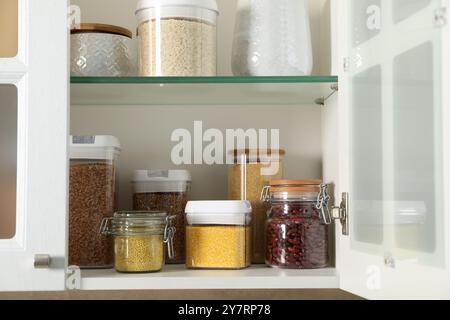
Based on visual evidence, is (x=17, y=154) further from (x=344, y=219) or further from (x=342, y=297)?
(x=342, y=297)

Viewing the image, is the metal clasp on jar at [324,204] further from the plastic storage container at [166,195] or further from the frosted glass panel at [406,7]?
the frosted glass panel at [406,7]

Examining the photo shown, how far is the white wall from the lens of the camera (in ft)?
3.96

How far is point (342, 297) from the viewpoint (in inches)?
46.1

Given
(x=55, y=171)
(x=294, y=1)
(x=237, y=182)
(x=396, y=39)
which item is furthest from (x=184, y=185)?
(x=396, y=39)

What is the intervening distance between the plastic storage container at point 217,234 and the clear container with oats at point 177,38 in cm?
21

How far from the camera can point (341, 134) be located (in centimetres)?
96

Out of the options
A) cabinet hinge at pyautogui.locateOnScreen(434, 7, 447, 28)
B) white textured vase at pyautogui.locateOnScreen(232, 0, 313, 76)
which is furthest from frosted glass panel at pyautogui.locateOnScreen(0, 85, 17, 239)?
cabinet hinge at pyautogui.locateOnScreen(434, 7, 447, 28)

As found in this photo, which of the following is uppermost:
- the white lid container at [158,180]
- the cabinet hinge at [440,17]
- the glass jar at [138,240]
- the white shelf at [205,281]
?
the cabinet hinge at [440,17]

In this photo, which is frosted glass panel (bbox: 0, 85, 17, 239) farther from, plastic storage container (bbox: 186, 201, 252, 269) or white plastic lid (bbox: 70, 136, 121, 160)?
plastic storage container (bbox: 186, 201, 252, 269)

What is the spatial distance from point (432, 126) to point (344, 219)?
0.31m

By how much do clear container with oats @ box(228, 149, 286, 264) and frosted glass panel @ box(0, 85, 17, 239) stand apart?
36 cm

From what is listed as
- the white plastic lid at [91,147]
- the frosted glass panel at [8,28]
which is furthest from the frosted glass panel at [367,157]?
the frosted glass panel at [8,28]

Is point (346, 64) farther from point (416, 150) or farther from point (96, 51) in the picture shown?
point (96, 51)

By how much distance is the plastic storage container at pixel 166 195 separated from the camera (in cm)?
110
